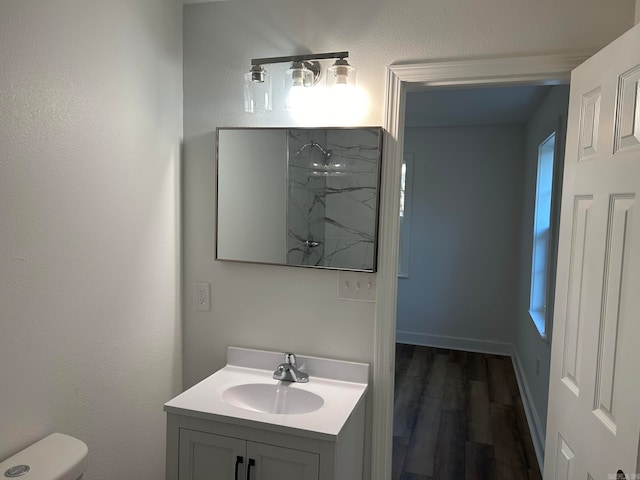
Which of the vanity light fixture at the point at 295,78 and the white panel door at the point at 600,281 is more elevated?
the vanity light fixture at the point at 295,78

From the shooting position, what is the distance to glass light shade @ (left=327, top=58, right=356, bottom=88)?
1828 millimetres

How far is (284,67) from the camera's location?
200cm

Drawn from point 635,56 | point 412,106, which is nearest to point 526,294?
point 412,106

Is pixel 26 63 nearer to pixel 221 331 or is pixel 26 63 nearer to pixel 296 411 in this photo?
pixel 221 331

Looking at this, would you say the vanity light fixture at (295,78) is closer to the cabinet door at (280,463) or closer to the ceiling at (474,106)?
the cabinet door at (280,463)

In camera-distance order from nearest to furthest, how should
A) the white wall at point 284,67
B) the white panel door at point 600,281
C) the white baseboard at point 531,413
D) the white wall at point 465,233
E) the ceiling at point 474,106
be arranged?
the white panel door at point 600,281 → the white wall at point 284,67 → the white baseboard at point 531,413 → the ceiling at point 474,106 → the white wall at point 465,233

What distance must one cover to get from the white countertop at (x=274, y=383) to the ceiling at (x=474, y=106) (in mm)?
2186

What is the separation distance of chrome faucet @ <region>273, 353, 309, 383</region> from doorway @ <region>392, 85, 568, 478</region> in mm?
1901

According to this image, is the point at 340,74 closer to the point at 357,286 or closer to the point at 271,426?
the point at 357,286

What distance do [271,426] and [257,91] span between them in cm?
129

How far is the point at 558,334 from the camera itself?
1.64m

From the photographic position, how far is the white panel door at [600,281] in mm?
1224

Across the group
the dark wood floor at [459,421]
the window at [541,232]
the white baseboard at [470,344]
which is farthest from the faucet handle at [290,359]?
the white baseboard at [470,344]

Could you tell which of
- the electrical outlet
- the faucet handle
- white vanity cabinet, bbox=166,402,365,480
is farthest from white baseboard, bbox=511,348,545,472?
the electrical outlet
